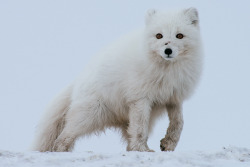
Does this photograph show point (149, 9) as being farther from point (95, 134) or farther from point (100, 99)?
point (95, 134)

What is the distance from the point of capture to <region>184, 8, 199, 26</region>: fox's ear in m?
7.93

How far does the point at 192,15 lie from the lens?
26.1 ft

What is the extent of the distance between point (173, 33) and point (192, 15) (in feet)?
2.26

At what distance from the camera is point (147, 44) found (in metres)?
7.79

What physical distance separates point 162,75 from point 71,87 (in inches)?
93.3

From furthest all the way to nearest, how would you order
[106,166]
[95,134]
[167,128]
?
1. [95,134]
2. [167,128]
3. [106,166]

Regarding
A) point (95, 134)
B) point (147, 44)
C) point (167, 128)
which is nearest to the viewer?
point (147, 44)

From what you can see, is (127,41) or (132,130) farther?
(127,41)

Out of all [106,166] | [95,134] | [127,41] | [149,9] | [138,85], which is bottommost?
[95,134]

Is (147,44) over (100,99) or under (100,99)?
over

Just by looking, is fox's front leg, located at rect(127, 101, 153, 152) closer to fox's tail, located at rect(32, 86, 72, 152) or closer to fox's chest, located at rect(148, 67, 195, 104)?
fox's chest, located at rect(148, 67, 195, 104)

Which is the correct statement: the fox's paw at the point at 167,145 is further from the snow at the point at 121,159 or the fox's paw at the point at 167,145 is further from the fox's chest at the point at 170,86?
the snow at the point at 121,159

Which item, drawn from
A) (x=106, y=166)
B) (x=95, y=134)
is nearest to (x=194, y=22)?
(x=95, y=134)

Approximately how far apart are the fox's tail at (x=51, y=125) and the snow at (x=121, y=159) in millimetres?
Answer: 2863
